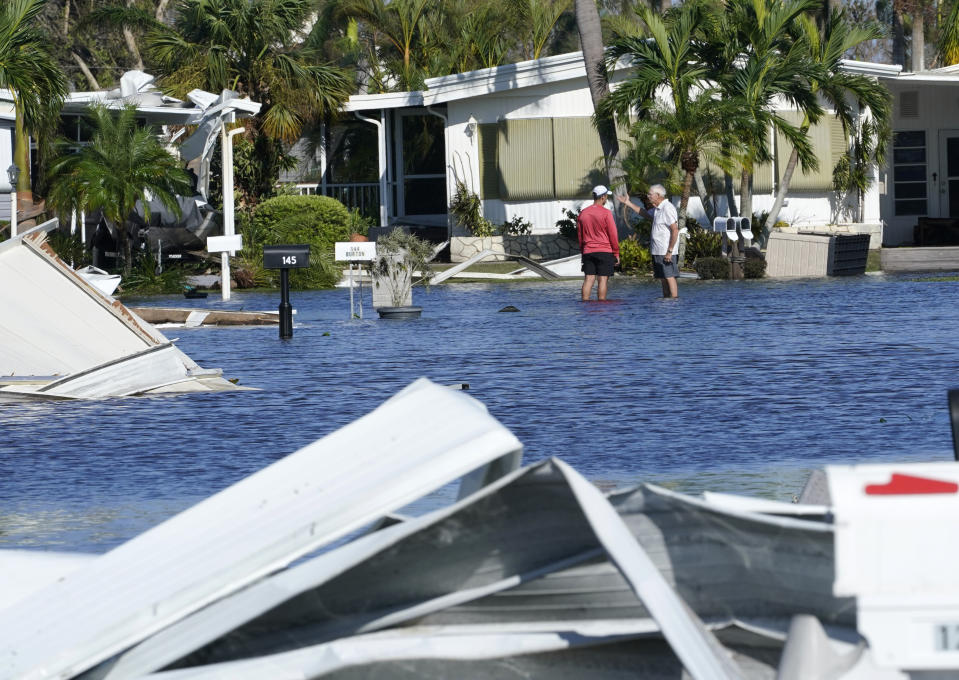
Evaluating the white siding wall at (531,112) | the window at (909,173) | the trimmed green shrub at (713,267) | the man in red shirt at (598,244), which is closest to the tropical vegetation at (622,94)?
the white siding wall at (531,112)

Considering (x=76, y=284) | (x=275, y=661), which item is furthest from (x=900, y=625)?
(x=76, y=284)

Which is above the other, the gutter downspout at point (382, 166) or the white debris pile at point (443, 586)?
the gutter downspout at point (382, 166)

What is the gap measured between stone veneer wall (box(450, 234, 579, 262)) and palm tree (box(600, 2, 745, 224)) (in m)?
3.45

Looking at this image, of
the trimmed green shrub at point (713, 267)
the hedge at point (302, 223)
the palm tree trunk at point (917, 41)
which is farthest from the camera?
the palm tree trunk at point (917, 41)

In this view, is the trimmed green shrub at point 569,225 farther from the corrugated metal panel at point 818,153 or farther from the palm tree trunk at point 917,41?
the palm tree trunk at point 917,41

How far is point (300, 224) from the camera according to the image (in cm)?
2738

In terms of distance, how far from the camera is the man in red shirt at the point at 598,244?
1992 centimetres

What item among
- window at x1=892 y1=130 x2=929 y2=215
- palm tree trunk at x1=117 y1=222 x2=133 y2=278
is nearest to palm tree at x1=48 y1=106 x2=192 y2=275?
palm tree trunk at x1=117 y1=222 x2=133 y2=278

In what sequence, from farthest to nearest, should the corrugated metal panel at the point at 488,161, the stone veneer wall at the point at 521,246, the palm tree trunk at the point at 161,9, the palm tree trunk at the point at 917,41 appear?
the palm tree trunk at the point at 161,9 → the palm tree trunk at the point at 917,41 → the corrugated metal panel at the point at 488,161 → the stone veneer wall at the point at 521,246

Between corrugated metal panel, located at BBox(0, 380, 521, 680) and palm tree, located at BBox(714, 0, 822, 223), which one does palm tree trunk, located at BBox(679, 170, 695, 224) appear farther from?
corrugated metal panel, located at BBox(0, 380, 521, 680)

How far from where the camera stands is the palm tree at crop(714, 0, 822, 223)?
26.7 metres

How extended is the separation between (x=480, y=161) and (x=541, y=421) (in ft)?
72.8

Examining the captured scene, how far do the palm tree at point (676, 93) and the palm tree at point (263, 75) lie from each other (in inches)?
303

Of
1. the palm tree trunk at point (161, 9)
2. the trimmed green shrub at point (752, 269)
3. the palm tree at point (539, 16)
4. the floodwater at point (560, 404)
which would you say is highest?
the palm tree trunk at point (161, 9)
